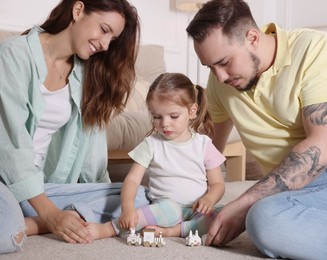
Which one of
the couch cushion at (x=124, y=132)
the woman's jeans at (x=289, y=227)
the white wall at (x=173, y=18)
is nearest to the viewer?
the woman's jeans at (x=289, y=227)

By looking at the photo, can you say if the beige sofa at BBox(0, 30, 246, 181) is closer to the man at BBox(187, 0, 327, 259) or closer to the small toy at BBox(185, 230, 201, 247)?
the man at BBox(187, 0, 327, 259)

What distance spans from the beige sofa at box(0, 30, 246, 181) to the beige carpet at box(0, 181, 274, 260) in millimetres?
912

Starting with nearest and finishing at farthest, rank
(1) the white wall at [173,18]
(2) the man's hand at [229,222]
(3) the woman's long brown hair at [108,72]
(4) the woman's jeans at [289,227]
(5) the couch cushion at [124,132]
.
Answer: (4) the woman's jeans at [289,227] < (2) the man's hand at [229,222] < (3) the woman's long brown hair at [108,72] < (5) the couch cushion at [124,132] < (1) the white wall at [173,18]

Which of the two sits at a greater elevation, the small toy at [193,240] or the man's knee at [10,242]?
the man's knee at [10,242]

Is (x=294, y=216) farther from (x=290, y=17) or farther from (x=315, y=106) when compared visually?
(x=290, y=17)

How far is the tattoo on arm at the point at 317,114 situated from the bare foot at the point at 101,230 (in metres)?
0.62

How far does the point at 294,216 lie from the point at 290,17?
3950mm

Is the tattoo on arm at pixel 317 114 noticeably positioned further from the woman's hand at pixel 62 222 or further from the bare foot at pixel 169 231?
the woman's hand at pixel 62 222

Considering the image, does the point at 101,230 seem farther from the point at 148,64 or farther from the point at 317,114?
the point at 148,64

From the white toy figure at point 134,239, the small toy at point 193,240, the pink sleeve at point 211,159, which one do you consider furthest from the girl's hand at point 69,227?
the pink sleeve at point 211,159

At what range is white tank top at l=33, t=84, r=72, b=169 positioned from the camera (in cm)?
169

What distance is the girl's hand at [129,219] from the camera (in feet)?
4.74

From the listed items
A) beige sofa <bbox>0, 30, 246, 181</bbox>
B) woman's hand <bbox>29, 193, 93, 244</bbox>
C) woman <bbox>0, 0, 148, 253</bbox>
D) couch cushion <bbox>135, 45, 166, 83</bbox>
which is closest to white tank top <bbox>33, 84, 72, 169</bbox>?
woman <bbox>0, 0, 148, 253</bbox>

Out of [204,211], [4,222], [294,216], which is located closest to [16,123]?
[4,222]
